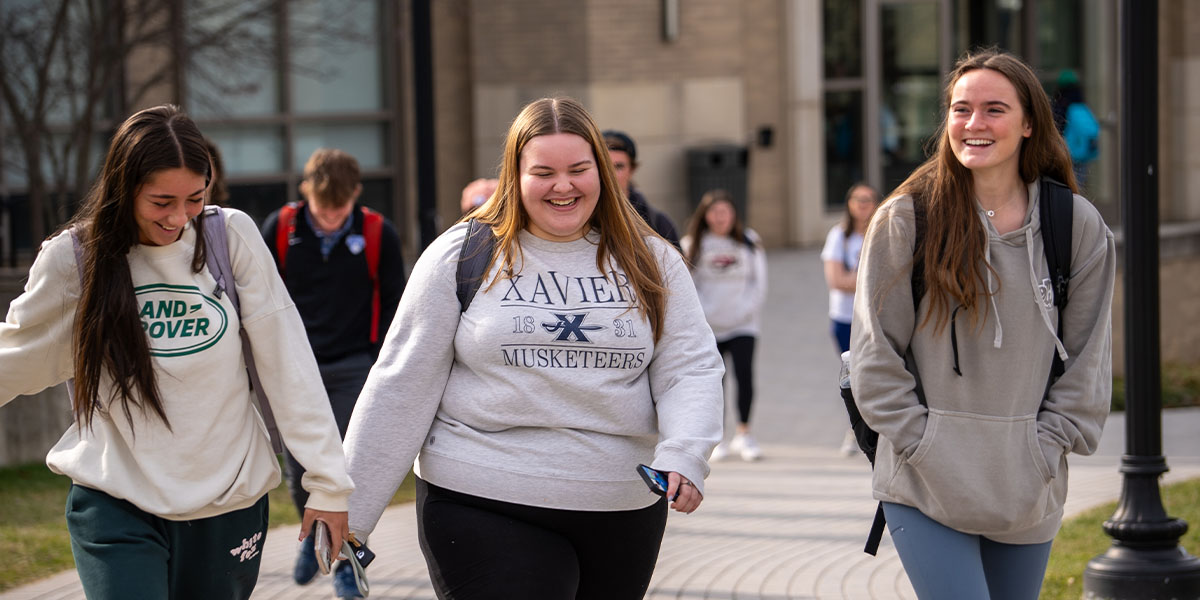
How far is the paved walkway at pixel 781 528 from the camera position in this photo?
6395 mm

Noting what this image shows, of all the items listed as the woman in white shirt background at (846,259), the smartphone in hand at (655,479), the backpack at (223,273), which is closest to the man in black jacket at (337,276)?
the backpack at (223,273)

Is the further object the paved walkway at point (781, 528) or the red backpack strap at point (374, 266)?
the red backpack strap at point (374, 266)

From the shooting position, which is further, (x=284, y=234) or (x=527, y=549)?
(x=284, y=234)

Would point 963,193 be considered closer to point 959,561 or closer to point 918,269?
point 918,269

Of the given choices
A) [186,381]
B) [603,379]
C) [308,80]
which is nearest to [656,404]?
[603,379]

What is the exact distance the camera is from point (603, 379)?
3.60 metres

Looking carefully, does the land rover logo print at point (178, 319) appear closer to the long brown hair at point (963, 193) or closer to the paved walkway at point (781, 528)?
the long brown hair at point (963, 193)

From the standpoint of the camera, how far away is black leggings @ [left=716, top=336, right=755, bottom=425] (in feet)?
32.4

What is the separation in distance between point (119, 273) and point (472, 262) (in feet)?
2.74

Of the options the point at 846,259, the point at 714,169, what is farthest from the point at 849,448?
the point at 714,169

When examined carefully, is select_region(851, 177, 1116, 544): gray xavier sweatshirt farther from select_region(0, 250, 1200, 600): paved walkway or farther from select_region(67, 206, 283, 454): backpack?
select_region(0, 250, 1200, 600): paved walkway

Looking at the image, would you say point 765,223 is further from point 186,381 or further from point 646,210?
point 186,381

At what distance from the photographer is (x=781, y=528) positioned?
766 cm

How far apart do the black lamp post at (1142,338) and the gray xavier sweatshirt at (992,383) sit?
2.11 meters
